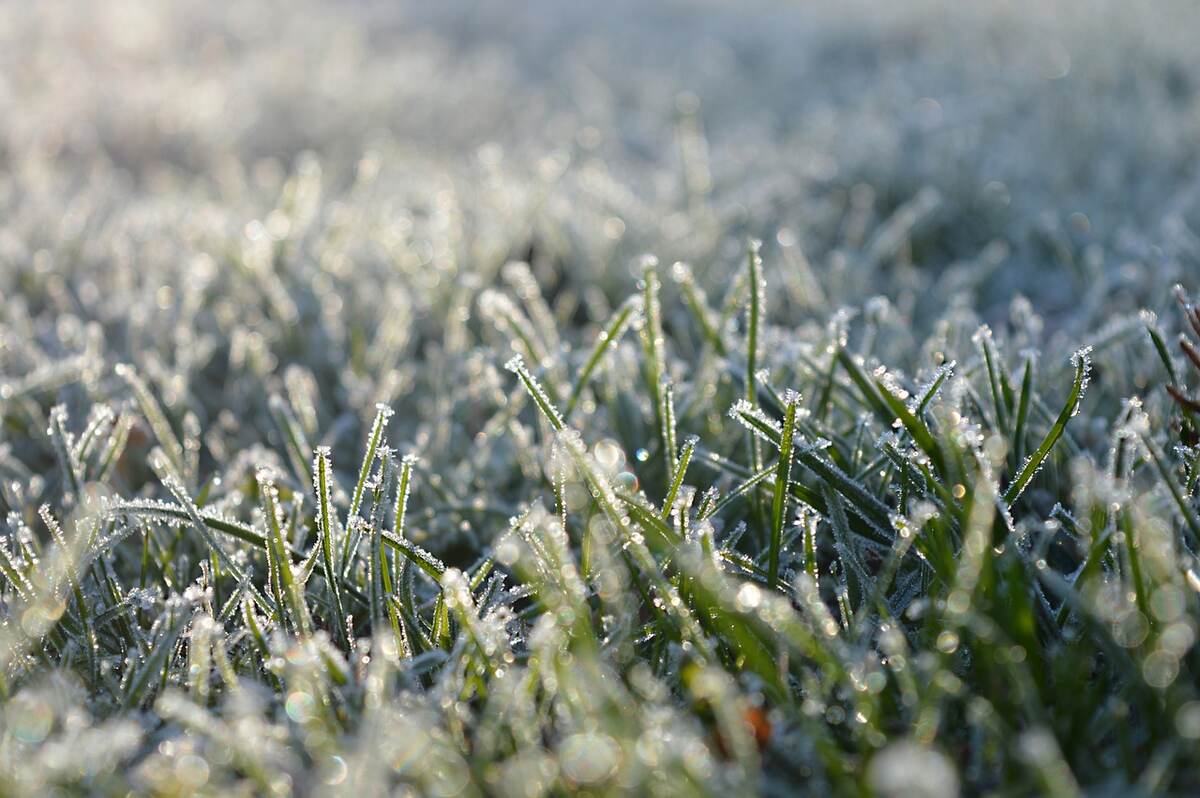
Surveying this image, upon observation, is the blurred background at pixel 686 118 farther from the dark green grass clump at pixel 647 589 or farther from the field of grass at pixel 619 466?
the dark green grass clump at pixel 647 589

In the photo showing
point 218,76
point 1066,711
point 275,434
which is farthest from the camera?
point 218,76

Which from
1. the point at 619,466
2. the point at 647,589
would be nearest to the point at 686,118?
the point at 619,466

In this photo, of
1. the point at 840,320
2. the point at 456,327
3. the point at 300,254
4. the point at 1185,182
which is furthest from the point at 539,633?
the point at 1185,182

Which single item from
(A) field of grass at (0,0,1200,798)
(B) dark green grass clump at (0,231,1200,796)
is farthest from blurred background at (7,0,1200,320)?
(B) dark green grass clump at (0,231,1200,796)

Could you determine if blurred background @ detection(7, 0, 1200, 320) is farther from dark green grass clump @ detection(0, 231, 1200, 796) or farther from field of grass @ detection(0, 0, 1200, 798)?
dark green grass clump @ detection(0, 231, 1200, 796)

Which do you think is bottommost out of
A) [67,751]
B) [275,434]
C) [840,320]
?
[275,434]

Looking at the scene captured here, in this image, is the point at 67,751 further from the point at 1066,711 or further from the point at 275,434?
the point at 275,434

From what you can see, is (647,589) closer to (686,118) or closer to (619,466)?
(619,466)
